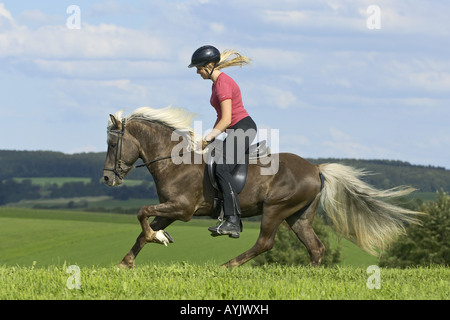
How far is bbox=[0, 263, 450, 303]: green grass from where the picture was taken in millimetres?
6949

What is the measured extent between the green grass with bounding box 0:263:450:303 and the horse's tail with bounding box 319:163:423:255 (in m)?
1.87

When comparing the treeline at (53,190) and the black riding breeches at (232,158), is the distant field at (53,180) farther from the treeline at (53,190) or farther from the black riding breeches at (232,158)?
the black riding breeches at (232,158)

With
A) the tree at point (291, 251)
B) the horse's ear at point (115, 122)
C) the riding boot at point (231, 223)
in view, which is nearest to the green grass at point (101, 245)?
the tree at point (291, 251)

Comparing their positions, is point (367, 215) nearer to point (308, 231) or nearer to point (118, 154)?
point (308, 231)

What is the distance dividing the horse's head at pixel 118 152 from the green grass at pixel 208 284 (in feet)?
5.53

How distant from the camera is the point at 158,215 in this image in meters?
9.44

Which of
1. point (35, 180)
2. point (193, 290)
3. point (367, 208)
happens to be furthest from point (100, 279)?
point (35, 180)

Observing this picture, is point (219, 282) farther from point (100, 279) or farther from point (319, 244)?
point (319, 244)

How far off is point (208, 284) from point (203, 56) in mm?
3834

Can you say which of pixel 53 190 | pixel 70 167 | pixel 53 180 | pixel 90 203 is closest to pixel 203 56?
pixel 90 203
